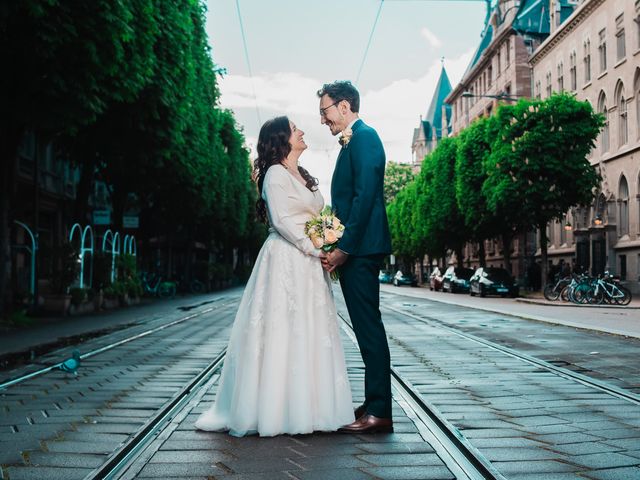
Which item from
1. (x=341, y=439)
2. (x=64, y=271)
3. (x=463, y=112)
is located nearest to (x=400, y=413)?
(x=341, y=439)

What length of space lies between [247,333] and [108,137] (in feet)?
57.4

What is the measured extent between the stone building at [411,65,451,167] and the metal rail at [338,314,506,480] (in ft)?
313

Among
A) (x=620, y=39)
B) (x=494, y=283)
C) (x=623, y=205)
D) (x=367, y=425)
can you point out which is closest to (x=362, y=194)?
(x=367, y=425)

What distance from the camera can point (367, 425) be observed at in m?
5.11

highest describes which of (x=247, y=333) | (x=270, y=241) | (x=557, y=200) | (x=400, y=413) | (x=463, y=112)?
(x=463, y=112)

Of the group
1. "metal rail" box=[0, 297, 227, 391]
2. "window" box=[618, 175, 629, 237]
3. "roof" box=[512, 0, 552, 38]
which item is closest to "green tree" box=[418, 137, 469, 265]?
"roof" box=[512, 0, 552, 38]

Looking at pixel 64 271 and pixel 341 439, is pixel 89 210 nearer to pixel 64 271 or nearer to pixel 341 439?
pixel 64 271

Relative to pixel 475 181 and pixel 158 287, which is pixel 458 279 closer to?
pixel 475 181

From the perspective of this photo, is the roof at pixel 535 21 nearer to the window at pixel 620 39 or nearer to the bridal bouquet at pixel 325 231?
the window at pixel 620 39

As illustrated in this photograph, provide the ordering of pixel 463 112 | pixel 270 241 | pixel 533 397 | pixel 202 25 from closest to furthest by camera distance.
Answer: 1. pixel 270 241
2. pixel 533 397
3. pixel 202 25
4. pixel 463 112

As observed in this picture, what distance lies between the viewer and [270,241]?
5340mm

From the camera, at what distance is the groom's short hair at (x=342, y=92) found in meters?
5.23

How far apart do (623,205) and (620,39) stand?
26.1ft

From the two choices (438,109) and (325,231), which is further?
(438,109)
